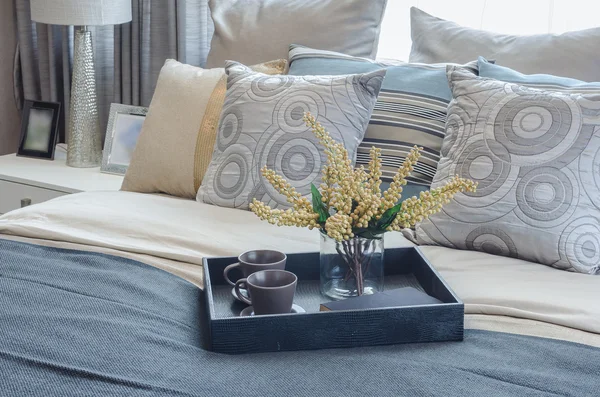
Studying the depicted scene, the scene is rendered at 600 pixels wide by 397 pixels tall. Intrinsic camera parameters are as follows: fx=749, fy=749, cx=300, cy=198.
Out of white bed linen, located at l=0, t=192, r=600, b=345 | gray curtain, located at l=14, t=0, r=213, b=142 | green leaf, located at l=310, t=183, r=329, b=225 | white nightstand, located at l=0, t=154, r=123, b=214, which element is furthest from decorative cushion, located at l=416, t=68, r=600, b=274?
gray curtain, located at l=14, t=0, r=213, b=142

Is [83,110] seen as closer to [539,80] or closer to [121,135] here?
[121,135]

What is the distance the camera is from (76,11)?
267cm

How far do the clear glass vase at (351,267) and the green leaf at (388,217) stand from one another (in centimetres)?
4

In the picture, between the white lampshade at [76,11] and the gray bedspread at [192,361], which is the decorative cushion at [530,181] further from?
the white lampshade at [76,11]

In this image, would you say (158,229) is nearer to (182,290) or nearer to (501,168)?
(182,290)

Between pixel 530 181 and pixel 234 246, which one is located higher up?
pixel 530 181

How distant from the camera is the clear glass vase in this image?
1362mm

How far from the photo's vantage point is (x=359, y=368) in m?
1.14

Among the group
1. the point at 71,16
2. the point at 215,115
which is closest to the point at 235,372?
the point at 215,115

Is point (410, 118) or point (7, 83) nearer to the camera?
point (410, 118)

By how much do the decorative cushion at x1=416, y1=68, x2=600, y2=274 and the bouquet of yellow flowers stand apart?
1.21 ft

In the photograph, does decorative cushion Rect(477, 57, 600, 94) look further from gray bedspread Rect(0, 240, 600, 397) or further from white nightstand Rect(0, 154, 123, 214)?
white nightstand Rect(0, 154, 123, 214)

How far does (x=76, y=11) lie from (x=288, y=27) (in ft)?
2.56

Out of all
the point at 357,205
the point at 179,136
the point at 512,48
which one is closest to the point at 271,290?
the point at 357,205
